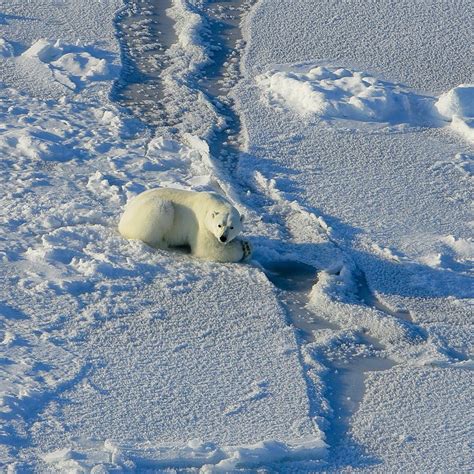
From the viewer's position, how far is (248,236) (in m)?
7.02

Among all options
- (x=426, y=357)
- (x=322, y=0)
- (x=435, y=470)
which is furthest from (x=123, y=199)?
(x=322, y=0)

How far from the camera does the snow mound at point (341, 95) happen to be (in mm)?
8828

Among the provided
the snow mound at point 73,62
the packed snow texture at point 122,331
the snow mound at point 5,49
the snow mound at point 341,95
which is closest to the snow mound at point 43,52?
the snow mound at point 73,62

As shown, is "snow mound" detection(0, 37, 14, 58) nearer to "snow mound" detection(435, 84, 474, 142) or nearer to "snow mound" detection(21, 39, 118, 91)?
"snow mound" detection(21, 39, 118, 91)

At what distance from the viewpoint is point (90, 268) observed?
652cm

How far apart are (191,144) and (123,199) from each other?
108cm

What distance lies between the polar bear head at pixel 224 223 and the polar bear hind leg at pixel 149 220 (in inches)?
13.3

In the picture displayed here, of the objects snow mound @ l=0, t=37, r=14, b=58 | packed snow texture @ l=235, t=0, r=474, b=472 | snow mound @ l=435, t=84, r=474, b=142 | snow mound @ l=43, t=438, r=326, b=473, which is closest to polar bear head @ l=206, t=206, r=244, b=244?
packed snow texture @ l=235, t=0, r=474, b=472

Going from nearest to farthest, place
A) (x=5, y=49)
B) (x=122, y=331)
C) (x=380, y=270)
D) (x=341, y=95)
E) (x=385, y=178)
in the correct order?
1. (x=122, y=331)
2. (x=380, y=270)
3. (x=385, y=178)
4. (x=341, y=95)
5. (x=5, y=49)

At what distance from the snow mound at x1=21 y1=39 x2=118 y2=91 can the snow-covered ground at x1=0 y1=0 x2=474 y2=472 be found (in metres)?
0.03

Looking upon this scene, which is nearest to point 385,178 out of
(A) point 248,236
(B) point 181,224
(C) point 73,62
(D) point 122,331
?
(A) point 248,236

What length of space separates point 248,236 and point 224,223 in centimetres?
59

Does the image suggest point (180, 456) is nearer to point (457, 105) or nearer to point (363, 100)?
point (363, 100)

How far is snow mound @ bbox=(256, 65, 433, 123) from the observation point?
8.83 m
